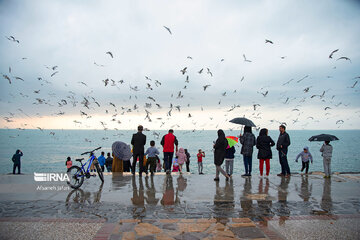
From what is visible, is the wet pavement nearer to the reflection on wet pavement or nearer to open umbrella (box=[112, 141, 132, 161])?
the reflection on wet pavement

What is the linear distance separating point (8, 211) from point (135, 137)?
228 inches

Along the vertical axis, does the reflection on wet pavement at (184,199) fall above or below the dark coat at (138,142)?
below

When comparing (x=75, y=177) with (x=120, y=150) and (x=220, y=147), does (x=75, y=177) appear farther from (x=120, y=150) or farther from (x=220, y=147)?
(x=220, y=147)

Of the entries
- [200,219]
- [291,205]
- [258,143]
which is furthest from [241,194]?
[258,143]

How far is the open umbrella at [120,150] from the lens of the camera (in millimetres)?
12938

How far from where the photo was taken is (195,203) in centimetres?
733

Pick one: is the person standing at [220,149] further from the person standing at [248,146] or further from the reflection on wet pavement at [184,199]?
the person standing at [248,146]

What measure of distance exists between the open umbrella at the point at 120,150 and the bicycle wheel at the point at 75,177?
11.4ft

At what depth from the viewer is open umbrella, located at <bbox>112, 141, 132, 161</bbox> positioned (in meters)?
12.9

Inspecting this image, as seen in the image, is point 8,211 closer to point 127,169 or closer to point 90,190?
point 90,190

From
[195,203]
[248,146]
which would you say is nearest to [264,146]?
[248,146]

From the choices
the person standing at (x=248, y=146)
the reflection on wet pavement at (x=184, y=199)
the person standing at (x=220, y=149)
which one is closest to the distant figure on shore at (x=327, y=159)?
the reflection on wet pavement at (x=184, y=199)

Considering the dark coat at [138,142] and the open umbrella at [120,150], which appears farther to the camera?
the open umbrella at [120,150]

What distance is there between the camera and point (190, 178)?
11328 millimetres
